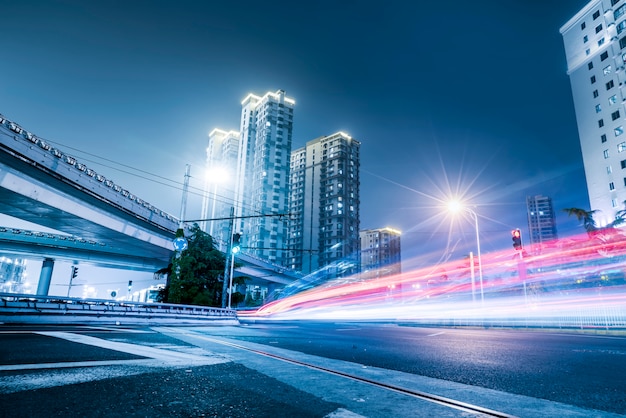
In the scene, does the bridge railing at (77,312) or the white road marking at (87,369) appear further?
the bridge railing at (77,312)

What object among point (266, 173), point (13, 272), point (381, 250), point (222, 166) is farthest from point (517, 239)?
point (13, 272)

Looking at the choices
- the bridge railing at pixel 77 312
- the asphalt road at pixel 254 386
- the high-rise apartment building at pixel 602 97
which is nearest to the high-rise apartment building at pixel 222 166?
the high-rise apartment building at pixel 602 97

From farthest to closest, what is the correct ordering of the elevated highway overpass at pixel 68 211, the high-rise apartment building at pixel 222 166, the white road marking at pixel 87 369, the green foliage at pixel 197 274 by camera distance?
the high-rise apartment building at pixel 222 166 → the green foliage at pixel 197 274 → the elevated highway overpass at pixel 68 211 → the white road marking at pixel 87 369

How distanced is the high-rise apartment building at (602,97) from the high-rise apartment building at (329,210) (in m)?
69.0

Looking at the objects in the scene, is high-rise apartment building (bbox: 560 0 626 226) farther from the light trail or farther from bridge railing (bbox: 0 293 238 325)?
bridge railing (bbox: 0 293 238 325)

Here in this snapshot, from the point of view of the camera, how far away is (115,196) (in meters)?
29.0

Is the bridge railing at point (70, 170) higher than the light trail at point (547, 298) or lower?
higher

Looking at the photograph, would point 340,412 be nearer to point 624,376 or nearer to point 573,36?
point 624,376

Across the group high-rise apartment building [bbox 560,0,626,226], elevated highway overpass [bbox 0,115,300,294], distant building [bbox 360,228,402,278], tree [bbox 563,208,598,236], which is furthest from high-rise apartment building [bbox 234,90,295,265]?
tree [bbox 563,208,598,236]

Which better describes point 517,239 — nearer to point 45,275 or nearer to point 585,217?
point 585,217

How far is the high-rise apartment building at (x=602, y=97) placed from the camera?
6047 centimetres

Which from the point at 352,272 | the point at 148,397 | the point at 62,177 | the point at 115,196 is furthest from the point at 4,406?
the point at 352,272

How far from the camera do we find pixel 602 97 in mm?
65062

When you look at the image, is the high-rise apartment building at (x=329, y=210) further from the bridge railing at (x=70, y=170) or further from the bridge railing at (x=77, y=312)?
the bridge railing at (x=77, y=312)
